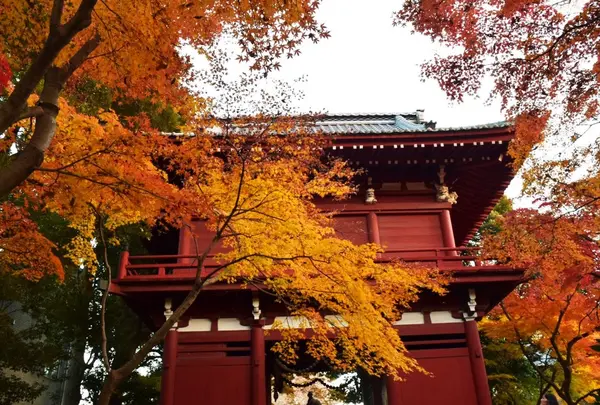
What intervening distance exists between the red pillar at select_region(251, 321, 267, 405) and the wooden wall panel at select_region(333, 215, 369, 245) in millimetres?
3197

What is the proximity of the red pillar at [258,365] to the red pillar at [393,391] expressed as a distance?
273cm

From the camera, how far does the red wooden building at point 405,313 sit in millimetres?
9859

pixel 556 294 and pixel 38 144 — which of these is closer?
pixel 38 144

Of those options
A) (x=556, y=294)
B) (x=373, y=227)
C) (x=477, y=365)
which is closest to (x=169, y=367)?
(x=373, y=227)

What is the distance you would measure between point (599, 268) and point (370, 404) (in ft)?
23.9

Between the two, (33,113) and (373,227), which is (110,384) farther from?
(373,227)

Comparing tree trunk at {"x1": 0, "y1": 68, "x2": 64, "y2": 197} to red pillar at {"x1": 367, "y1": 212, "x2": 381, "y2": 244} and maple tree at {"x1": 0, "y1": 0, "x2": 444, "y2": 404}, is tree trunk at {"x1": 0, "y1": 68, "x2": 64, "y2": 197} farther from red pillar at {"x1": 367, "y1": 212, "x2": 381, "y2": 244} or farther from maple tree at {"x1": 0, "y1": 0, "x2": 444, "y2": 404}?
red pillar at {"x1": 367, "y1": 212, "x2": 381, "y2": 244}

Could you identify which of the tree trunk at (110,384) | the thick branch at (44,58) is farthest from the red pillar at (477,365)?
the thick branch at (44,58)

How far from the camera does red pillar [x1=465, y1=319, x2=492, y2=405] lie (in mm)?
9695

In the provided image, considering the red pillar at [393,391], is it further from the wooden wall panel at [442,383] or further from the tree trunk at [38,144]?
the tree trunk at [38,144]

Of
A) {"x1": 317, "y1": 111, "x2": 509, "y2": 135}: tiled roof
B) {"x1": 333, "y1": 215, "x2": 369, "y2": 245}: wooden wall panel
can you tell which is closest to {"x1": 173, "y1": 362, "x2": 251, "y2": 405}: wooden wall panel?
{"x1": 333, "y1": 215, "x2": 369, "y2": 245}: wooden wall panel

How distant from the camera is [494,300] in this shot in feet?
36.2

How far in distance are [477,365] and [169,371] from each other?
6774 mm

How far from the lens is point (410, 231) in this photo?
12.0 metres
